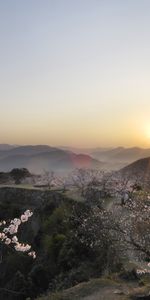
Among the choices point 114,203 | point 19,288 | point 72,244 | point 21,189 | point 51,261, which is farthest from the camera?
point 21,189

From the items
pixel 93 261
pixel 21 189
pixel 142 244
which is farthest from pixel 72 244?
pixel 21 189

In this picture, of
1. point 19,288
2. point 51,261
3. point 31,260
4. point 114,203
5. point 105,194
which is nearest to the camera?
point 19,288

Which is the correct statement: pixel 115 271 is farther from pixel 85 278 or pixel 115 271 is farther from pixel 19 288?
pixel 19 288

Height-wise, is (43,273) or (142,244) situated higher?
(142,244)

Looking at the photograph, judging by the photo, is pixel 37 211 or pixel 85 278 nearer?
pixel 85 278

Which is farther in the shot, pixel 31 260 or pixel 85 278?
pixel 31 260

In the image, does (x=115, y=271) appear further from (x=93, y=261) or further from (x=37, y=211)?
(x=37, y=211)

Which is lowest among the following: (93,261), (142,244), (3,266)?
(3,266)

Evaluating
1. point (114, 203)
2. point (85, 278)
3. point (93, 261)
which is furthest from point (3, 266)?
point (85, 278)

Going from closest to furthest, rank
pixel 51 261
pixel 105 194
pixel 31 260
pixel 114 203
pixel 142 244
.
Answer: pixel 142 244 → pixel 51 261 → pixel 31 260 → pixel 114 203 → pixel 105 194
